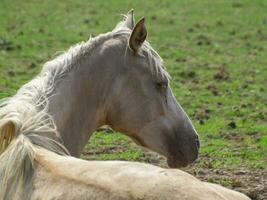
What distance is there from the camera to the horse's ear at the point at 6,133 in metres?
4.46

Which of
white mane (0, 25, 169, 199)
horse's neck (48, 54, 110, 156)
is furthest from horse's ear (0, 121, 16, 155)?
horse's neck (48, 54, 110, 156)

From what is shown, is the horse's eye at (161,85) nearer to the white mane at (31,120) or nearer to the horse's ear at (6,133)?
the white mane at (31,120)

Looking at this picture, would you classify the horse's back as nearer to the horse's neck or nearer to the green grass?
the horse's neck

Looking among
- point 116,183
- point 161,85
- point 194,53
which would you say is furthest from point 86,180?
point 194,53

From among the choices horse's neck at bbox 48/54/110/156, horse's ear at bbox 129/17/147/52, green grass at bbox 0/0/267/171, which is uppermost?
horse's ear at bbox 129/17/147/52

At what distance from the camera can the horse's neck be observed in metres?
5.29

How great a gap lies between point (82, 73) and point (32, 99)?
0.65 meters

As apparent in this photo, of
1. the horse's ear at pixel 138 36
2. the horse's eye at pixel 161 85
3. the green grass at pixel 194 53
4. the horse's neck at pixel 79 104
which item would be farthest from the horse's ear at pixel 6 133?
the green grass at pixel 194 53

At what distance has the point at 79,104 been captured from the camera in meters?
5.43

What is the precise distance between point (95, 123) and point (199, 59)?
8100 mm

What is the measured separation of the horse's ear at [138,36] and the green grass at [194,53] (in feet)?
9.05

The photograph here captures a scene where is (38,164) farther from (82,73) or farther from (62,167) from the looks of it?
(82,73)

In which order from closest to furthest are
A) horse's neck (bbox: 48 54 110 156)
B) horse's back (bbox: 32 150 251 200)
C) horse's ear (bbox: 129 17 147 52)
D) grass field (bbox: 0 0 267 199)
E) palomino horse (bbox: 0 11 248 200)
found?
horse's back (bbox: 32 150 251 200) < palomino horse (bbox: 0 11 248 200) < horse's neck (bbox: 48 54 110 156) < horse's ear (bbox: 129 17 147 52) < grass field (bbox: 0 0 267 199)

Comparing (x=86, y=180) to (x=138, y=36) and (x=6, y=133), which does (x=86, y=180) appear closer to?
(x=6, y=133)
